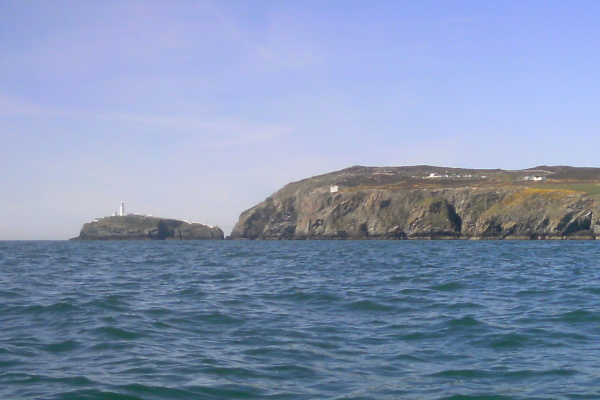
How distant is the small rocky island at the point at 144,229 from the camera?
151m

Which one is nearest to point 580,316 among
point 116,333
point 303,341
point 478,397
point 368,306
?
point 368,306

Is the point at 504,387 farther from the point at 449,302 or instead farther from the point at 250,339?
the point at 449,302

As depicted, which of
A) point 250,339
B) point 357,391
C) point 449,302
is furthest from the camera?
point 449,302

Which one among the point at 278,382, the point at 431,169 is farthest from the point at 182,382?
the point at 431,169

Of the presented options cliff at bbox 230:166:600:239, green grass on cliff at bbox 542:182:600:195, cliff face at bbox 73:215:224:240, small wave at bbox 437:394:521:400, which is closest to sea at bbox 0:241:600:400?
small wave at bbox 437:394:521:400

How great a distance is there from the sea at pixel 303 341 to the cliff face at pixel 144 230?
13304 centimetres

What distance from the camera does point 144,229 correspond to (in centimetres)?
15050

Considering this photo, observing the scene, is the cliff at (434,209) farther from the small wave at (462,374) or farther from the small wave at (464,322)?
the small wave at (462,374)

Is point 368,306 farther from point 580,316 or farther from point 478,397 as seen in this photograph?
point 478,397

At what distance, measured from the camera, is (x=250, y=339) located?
38.7 feet

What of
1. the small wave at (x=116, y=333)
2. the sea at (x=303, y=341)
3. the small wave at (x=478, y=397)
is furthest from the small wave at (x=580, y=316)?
the small wave at (x=116, y=333)

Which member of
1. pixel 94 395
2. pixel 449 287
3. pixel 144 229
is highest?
pixel 94 395

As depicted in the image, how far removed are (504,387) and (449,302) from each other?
8.07m

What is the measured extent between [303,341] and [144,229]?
144080 millimetres
